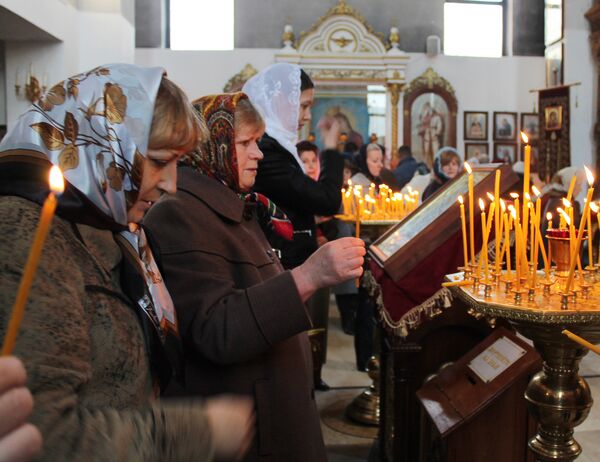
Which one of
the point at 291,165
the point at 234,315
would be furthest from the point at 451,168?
the point at 234,315

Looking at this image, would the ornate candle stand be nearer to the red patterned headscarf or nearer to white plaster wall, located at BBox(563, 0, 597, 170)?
the red patterned headscarf

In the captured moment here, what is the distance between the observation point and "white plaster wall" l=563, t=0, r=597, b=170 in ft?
37.2

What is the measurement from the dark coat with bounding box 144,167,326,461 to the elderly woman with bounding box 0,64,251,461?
17cm

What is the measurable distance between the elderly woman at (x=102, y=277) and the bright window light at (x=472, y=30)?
50.5ft

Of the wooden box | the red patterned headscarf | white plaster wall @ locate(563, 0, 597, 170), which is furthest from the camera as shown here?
white plaster wall @ locate(563, 0, 597, 170)

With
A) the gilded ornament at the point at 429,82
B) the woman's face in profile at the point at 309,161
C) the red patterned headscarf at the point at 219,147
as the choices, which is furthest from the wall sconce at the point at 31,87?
the gilded ornament at the point at 429,82

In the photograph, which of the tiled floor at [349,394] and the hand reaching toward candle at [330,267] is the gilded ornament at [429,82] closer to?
the tiled floor at [349,394]

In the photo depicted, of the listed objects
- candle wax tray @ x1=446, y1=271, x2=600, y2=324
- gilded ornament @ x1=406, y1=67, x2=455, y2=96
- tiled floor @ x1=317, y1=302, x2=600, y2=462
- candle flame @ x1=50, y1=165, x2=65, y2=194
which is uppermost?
gilded ornament @ x1=406, y1=67, x2=455, y2=96

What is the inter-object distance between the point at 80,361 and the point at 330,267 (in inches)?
29.5

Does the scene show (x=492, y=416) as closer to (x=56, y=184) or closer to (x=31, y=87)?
(x=56, y=184)

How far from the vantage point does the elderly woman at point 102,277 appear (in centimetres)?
83

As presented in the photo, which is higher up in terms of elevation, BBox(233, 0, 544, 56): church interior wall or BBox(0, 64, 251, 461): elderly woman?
BBox(233, 0, 544, 56): church interior wall

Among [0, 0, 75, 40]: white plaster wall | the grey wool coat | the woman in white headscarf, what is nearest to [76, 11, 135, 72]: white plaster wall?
[0, 0, 75, 40]: white plaster wall

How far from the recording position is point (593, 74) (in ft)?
37.5
